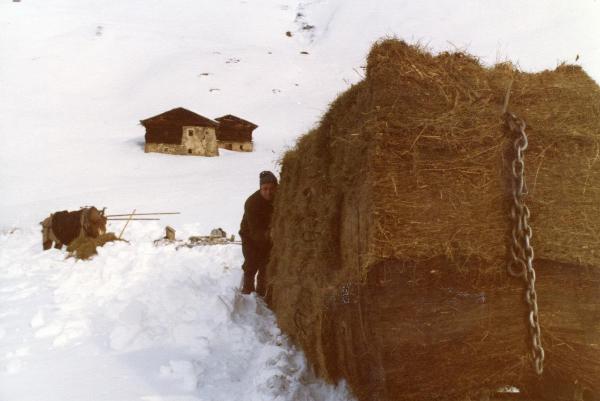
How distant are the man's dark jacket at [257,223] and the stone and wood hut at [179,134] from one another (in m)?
30.2

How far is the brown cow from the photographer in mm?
11461

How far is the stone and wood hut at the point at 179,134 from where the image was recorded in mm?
35438

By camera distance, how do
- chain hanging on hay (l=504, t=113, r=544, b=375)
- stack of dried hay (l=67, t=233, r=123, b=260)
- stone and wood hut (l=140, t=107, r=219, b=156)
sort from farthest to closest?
stone and wood hut (l=140, t=107, r=219, b=156) < stack of dried hay (l=67, t=233, r=123, b=260) < chain hanging on hay (l=504, t=113, r=544, b=375)

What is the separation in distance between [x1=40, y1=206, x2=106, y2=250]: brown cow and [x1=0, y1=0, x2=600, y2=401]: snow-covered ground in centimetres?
74

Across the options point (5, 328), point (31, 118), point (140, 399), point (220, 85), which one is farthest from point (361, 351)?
point (220, 85)

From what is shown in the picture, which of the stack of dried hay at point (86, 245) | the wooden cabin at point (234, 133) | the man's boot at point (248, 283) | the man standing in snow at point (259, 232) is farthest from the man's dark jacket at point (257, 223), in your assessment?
the wooden cabin at point (234, 133)

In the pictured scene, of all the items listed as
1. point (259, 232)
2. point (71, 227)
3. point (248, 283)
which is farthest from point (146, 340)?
point (71, 227)

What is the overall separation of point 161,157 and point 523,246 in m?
33.2

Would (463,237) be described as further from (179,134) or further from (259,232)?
(179,134)

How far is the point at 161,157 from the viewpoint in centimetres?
3388

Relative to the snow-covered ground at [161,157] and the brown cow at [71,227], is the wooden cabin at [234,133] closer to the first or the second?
the snow-covered ground at [161,157]

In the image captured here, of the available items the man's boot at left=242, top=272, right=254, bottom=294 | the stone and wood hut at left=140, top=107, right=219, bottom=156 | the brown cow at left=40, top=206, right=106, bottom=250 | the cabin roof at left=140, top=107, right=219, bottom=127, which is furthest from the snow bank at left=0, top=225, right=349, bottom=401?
the cabin roof at left=140, top=107, right=219, bottom=127

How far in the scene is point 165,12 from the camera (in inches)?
3809

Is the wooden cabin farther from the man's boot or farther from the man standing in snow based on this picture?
the man's boot
